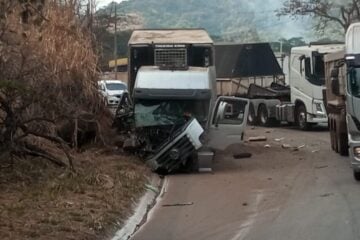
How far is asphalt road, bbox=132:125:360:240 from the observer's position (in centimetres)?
1041

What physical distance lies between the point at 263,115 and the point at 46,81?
1954 centimetres

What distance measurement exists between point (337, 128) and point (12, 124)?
33.0 ft

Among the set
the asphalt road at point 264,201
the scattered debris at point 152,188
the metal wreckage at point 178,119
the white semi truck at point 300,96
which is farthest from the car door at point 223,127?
the white semi truck at point 300,96

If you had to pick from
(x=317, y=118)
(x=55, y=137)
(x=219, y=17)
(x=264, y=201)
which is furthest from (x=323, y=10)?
(x=219, y=17)

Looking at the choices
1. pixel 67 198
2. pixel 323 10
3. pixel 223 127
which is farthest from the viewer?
pixel 323 10

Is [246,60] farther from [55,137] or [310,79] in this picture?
[55,137]

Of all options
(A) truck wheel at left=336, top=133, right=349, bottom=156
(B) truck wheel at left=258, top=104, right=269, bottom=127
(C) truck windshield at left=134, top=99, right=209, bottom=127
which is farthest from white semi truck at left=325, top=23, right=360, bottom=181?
(B) truck wheel at left=258, top=104, right=269, bottom=127

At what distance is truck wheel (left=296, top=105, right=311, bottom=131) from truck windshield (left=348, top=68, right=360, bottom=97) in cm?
1454

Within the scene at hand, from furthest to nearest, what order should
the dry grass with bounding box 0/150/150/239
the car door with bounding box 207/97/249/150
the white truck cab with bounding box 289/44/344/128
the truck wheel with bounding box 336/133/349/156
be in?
the white truck cab with bounding box 289/44/344/128 → the truck wheel with bounding box 336/133/349/156 → the car door with bounding box 207/97/249/150 → the dry grass with bounding box 0/150/150/239

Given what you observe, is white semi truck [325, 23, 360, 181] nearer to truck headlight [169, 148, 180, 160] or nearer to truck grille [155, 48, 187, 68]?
truck headlight [169, 148, 180, 160]

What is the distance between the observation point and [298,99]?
101ft

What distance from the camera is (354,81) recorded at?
51.3ft

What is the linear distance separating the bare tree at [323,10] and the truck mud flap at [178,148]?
31.8 metres

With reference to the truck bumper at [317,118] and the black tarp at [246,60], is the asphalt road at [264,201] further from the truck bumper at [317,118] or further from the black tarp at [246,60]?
the black tarp at [246,60]
